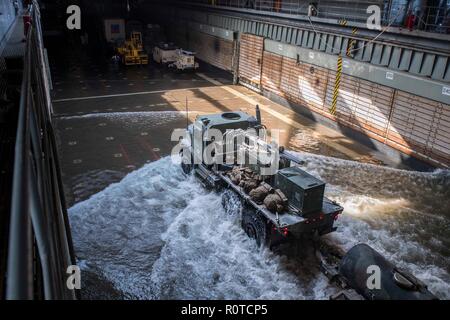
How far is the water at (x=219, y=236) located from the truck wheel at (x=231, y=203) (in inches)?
8.8

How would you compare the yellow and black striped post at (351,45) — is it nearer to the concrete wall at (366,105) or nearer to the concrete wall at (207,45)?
the concrete wall at (366,105)

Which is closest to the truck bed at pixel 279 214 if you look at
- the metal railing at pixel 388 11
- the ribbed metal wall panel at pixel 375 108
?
the ribbed metal wall panel at pixel 375 108

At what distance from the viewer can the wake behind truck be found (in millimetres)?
7539

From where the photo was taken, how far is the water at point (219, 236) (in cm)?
891

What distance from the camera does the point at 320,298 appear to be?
845 cm

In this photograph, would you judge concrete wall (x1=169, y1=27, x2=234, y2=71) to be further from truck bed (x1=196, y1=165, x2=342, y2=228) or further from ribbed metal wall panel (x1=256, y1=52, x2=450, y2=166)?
truck bed (x1=196, y1=165, x2=342, y2=228)

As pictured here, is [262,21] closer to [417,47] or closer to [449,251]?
[417,47]

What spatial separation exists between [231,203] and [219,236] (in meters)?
1.19

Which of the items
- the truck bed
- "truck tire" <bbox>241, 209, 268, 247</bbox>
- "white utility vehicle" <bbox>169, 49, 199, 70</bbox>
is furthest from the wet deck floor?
"truck tire" <bbox>241, 209, 268, 247</bbox>

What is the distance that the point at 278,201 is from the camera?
9516mm

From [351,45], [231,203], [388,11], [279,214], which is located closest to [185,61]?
[351,45]

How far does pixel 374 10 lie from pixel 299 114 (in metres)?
6.56

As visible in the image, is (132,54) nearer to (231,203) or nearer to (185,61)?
(185,61)

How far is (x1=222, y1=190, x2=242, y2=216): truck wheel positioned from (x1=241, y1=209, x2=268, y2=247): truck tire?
0.59 meters
